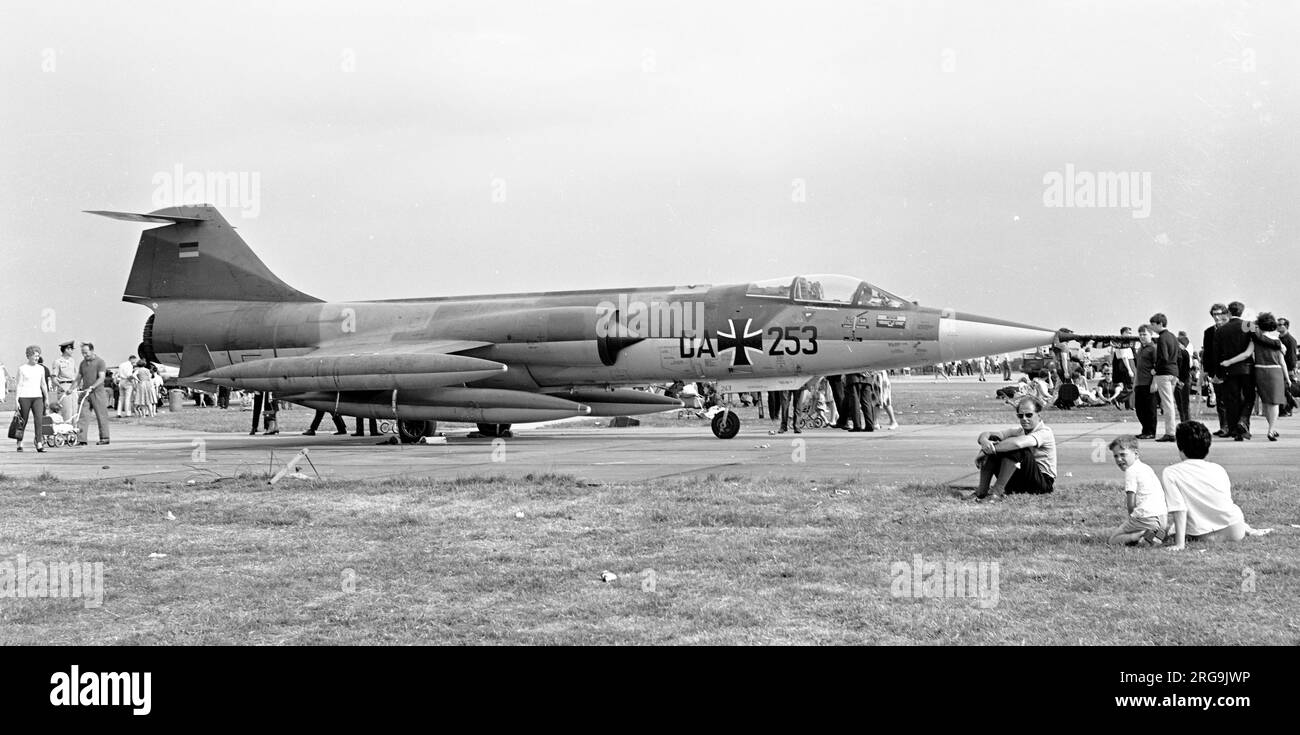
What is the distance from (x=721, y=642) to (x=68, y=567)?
A: 4628 mm

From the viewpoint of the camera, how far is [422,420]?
816 inches

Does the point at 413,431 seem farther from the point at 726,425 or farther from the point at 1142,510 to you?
the point at 1142,510

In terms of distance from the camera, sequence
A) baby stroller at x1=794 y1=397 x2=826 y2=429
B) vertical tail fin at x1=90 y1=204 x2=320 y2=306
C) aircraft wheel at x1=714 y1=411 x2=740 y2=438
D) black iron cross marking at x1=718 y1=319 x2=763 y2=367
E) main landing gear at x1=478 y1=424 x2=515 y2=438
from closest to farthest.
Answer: black iron cross marking at x1=718 y1=319 x2=763 y2=367
aircraft wheel at x1=714 y1=411 x2=740 y2=438
main landing gear at x1=478 y1=424 x2=515 y2=438
vertical tail fin at x1=90 y1=204 x2=320 y2=306
baby stroller at x1=794 y1=397 x2=826 y2=429

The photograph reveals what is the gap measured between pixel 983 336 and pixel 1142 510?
11.3 meters

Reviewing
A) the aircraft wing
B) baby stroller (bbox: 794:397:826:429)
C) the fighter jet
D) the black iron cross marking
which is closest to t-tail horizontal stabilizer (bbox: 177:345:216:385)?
the fighter jet

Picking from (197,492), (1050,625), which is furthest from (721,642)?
(197,492)

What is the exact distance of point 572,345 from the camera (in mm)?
20234

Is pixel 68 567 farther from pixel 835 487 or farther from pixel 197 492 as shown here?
pixel 835 487

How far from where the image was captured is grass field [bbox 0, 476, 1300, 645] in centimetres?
555

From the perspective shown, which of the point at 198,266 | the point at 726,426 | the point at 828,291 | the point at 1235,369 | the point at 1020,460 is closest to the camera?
the point at 1020,460

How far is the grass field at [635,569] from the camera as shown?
18.2 ft

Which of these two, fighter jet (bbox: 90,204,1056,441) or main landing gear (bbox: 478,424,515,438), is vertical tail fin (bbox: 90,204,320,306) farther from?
main landing gear (bbox: 478,424,515,438)

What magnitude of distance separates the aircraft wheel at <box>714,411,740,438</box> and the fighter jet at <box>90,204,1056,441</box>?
0.02 metres

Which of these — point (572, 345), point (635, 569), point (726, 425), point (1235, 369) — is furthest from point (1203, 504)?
point (572, 345)
